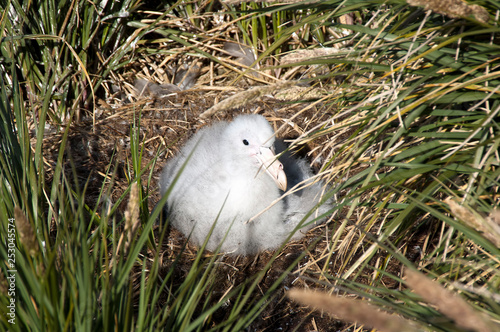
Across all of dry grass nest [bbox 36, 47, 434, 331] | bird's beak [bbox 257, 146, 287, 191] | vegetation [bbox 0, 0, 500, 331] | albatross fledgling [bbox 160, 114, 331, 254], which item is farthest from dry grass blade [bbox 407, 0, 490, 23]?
albatross fledgling [bbox 160, 114, 331, 254]

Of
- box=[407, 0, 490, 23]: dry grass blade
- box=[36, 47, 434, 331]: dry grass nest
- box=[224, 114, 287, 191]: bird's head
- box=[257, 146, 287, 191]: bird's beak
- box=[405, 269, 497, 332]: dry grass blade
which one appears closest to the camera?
box=[405, 269, 497, 332]: dry grass blade

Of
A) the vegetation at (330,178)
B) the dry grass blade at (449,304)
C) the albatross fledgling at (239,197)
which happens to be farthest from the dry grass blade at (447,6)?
the albatross fledgling at (239,197)

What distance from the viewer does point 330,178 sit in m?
2.43

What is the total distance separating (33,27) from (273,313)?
8.64 ft

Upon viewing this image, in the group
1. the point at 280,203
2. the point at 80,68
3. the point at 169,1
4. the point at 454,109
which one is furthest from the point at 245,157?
the point at 169,1

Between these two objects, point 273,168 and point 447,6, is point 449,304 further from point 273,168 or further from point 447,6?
point 273,168

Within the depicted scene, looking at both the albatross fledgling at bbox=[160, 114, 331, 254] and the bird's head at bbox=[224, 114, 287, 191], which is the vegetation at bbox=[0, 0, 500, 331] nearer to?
the albatross fledgling at bbox=[160, 114, 331, 254]

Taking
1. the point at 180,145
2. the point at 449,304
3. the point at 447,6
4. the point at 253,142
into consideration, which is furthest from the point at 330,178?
the point at 180,145

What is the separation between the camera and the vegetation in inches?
58.9

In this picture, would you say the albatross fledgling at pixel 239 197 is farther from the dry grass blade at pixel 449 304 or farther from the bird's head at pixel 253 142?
the dry grass blade at pixel 449 304

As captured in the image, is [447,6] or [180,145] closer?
[447,6]

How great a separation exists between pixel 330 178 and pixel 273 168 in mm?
477

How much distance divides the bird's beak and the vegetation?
37cm

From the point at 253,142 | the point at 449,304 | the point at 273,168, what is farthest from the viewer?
the point at 253,142
